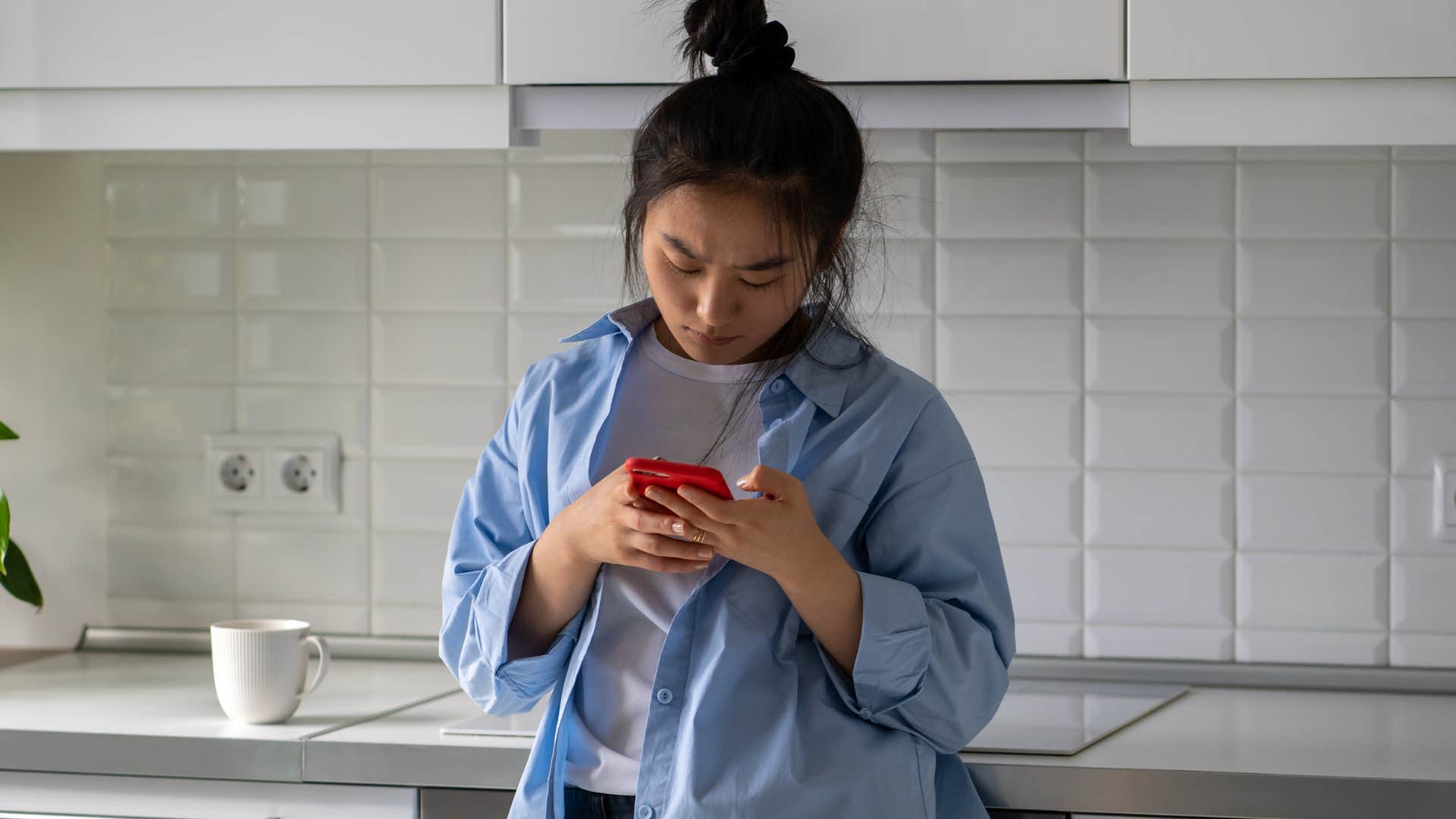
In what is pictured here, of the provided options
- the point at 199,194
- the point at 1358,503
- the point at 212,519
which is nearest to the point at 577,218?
the point at 199,194

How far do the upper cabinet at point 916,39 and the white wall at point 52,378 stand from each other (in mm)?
818

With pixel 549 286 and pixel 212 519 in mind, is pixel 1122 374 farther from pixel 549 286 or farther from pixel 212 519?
pixel 212 519

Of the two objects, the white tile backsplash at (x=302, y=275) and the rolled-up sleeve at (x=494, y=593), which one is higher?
the white tile backsplash at (x=302, y=275)

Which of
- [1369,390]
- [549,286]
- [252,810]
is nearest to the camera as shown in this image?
[252,810]

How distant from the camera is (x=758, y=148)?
89 centimetres

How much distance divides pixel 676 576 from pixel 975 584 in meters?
0.22

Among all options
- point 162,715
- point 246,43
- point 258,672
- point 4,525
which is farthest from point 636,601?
point 4,525

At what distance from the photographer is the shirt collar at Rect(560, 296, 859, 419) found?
38.5 inches

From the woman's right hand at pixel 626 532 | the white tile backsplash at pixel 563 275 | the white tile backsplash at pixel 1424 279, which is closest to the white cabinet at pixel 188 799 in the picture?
the woman's right hand at pixel 626 532

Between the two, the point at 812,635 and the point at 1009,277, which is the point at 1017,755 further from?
the point at 1009,277

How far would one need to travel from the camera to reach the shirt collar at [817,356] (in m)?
0.98

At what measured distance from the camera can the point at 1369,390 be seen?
1512mm

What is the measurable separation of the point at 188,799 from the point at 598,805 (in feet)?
1.54

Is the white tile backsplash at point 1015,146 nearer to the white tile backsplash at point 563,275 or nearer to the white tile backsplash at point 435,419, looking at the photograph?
the white tile backsplash at point 563,275
